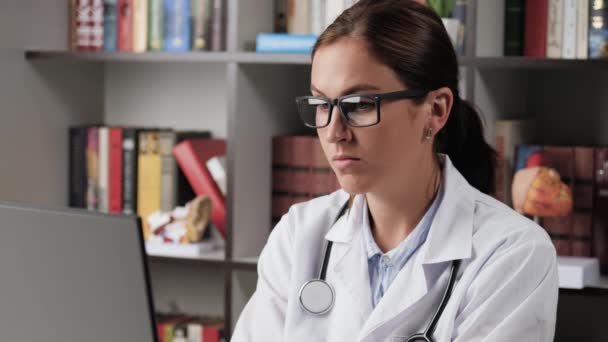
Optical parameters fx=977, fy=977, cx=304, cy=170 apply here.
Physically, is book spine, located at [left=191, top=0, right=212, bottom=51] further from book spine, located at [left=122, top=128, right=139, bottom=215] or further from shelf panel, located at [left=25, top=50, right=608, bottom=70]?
book spine, located at [left=122, top=128, right=139, bottom=215]

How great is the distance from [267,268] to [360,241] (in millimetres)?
185

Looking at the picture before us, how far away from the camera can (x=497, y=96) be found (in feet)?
8.00

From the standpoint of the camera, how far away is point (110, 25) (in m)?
2.67

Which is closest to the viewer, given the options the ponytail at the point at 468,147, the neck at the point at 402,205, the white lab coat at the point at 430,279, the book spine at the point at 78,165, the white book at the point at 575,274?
the white lab coat at the point at 430,279

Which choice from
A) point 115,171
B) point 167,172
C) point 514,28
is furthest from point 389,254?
point 115,171

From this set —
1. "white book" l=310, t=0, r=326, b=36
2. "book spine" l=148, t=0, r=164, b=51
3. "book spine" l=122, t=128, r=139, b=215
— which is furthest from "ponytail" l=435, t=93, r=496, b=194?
"book spine" l=122, t=128, r=139, b=215

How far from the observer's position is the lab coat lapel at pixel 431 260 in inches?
59.2

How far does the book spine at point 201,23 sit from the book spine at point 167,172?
286mm

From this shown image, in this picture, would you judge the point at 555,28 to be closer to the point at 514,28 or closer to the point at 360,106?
the point at 514,28

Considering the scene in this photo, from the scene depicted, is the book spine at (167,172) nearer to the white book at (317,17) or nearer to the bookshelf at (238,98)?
the bookshelf at (238,98)

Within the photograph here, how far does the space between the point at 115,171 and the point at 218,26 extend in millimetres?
529

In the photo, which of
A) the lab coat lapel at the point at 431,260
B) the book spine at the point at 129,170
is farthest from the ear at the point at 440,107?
the book spine at the point at 129,170

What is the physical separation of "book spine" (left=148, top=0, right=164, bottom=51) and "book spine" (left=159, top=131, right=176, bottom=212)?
0.82 ft

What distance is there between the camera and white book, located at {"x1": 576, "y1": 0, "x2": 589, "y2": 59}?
2229 mm
